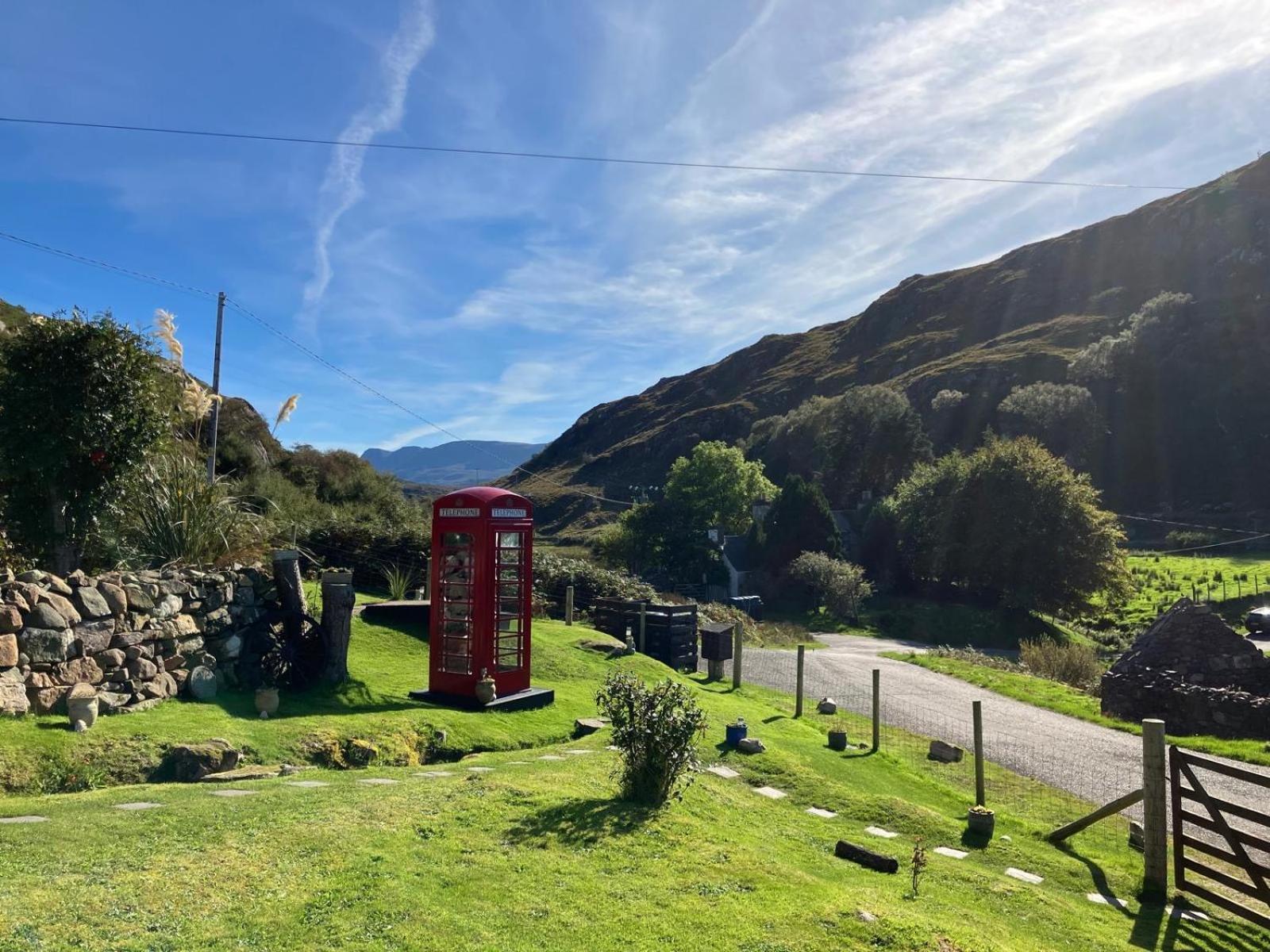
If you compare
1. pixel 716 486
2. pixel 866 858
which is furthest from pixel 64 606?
pixel 716 486

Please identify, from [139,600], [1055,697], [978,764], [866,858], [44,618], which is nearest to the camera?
[866,858]

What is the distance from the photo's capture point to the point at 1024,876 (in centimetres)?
714

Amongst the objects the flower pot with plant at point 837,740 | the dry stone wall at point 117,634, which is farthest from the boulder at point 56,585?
the flower pot with plant at point 837,740

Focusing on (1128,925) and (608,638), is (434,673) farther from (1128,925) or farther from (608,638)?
(1128,925)

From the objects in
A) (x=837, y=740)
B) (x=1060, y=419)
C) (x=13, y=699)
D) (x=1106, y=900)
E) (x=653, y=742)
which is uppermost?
(x=1060, y=419)

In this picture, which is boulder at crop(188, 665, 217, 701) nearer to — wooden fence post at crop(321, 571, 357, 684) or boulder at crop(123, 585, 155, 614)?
boulder at crop(123, 585, 155, 614)

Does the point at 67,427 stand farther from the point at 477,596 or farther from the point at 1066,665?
the point at 1066,665

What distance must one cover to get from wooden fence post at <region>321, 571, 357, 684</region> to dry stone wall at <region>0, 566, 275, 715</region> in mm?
968

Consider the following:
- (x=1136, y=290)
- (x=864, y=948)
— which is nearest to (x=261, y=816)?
(x=864, y=948)

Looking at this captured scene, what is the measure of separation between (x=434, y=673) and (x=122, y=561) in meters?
4.37

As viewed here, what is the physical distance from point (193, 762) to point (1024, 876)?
7812 mm

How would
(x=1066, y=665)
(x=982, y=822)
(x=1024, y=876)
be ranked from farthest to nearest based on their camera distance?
(x=1066, y=665), (x=982, y=822), (x=1024, y=876)

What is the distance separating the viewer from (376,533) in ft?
64.0

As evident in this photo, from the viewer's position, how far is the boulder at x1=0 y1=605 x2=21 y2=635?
7.15 m
